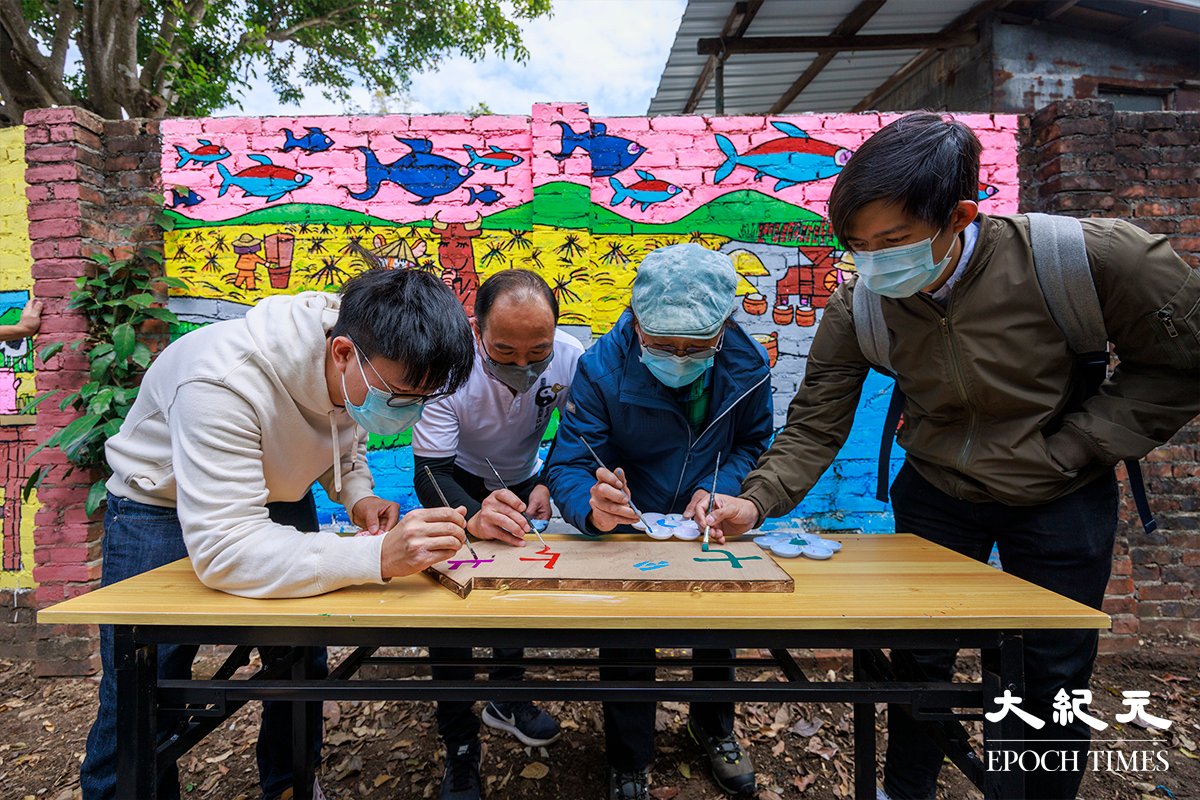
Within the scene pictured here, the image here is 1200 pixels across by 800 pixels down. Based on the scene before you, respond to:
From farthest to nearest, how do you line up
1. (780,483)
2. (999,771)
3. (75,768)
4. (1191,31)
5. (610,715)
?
1. (1191,31)
2. (75,768)
3. (610,715)
4. (780,483)
5. (999,771)

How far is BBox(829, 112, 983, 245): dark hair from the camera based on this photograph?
62.8 inches

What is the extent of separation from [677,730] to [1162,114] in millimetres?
3840

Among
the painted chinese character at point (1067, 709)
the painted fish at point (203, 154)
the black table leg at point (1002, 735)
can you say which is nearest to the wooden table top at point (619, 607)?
the black table leg at point (1002, 735)

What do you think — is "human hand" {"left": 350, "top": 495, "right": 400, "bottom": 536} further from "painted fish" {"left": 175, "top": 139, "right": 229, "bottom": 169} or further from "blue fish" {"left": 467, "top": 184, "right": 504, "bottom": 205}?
"painted fish" {"left": 175, "top": 139, "right": 229, "bottom": 169}

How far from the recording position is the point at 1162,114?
332 centimetres

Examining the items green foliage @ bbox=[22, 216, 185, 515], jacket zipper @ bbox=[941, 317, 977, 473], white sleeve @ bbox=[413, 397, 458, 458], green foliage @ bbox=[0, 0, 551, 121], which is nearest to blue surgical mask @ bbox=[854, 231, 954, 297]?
jacket zipper @ bbox=[941, 317, 977, 473]

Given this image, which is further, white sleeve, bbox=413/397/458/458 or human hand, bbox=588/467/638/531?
white sleeve, bbox=413/397/458/458

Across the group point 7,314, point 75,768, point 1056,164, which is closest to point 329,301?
point 75,768

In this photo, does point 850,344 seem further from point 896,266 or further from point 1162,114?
point 1162,114

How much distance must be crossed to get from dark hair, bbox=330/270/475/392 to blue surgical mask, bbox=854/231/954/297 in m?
1.06

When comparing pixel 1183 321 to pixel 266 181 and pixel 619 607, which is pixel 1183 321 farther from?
pixel 266 181

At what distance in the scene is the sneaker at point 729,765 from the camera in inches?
95.6

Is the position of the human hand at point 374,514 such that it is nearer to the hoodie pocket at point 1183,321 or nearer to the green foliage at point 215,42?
the hoodie pocket at point 1183,321

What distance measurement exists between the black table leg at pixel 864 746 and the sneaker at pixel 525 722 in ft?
4.04
